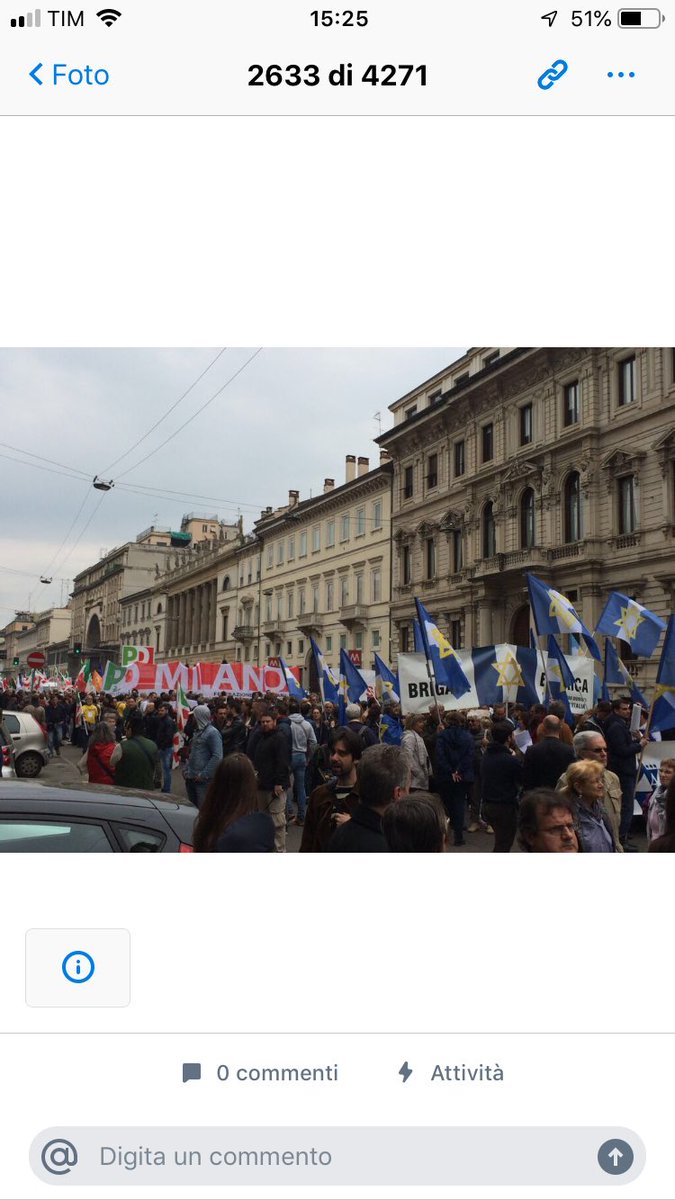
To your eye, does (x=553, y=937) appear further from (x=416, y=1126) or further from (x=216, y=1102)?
(x=216, y=1102)

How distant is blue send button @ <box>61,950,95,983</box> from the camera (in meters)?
2.03

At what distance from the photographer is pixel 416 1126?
186 cm

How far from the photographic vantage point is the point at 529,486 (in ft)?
118

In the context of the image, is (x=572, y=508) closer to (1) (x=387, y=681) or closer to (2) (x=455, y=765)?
(1) (x=387, y=681)

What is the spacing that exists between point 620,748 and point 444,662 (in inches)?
104

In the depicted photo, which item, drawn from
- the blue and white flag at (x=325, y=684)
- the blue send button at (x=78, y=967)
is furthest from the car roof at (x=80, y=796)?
the blue and white flag at (x=325, y=684)

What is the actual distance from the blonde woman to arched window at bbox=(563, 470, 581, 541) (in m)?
29.4

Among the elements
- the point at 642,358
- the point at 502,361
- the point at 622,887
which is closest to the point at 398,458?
the point at 502,361

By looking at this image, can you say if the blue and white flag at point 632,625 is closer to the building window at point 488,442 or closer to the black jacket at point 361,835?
the black jacket at point 361,835

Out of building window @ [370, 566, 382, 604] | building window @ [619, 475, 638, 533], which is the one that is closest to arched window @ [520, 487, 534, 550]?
building window @ [619, 475, 638, 533]

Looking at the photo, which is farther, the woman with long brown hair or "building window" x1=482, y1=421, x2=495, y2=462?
"building window" x1=482, y1=421, x2=495, y2=462

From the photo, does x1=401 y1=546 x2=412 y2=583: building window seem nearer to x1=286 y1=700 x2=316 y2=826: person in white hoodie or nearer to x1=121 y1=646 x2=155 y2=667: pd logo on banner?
x1=121 y1=646 x2=155 y2=667: pd logo on banner
